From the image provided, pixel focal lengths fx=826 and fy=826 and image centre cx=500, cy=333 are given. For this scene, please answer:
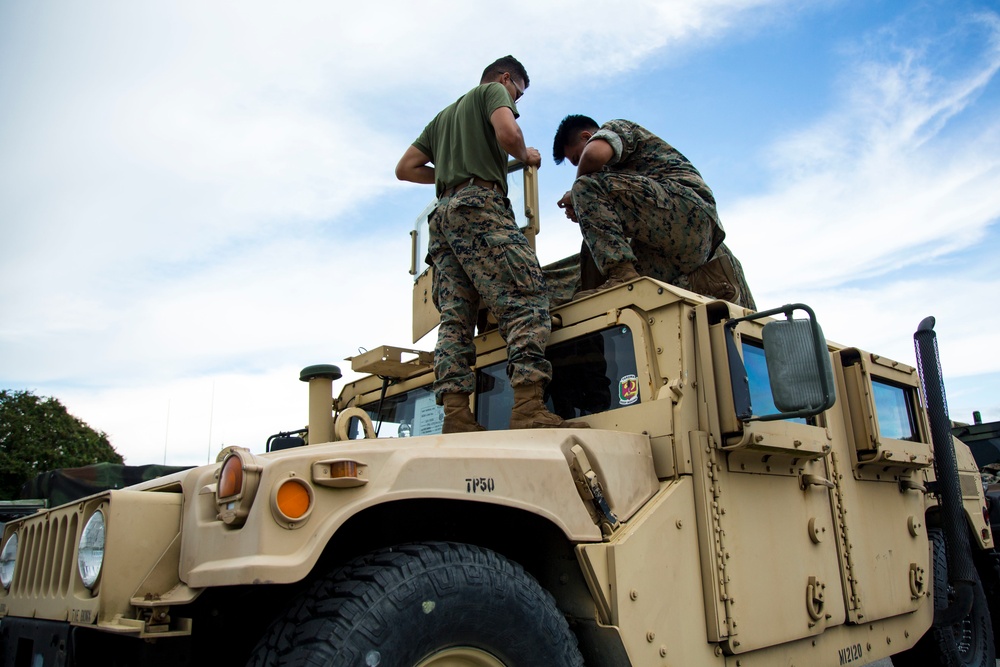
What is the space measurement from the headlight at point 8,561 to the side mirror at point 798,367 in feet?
9.00

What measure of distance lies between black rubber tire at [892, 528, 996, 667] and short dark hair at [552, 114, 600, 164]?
9.90ft

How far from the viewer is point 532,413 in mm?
3184

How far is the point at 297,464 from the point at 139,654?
29.5 inches

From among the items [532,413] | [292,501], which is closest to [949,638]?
[532,413]

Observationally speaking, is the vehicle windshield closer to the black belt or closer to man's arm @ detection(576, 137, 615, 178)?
the black belt

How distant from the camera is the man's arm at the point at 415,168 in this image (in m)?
4.28

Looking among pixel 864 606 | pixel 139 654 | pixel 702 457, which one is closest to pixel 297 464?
pixel 139 654

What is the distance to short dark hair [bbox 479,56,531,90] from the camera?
4.07 metres

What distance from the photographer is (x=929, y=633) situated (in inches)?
179

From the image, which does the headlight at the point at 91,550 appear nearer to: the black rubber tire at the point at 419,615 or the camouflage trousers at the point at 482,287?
the black rubber tire at the point at 419,615

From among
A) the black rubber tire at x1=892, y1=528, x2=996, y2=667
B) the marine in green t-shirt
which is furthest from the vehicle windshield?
the black rubber tire at x1=892, y1=528, x2=996, y2=667

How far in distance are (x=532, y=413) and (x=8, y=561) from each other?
1972mm

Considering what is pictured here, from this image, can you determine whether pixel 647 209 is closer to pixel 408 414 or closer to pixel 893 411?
pixel 408 414

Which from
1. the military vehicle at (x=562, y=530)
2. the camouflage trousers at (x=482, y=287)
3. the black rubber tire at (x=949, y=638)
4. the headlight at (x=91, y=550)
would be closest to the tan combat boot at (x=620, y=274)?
the military vehicle at (x=562, y=530)
